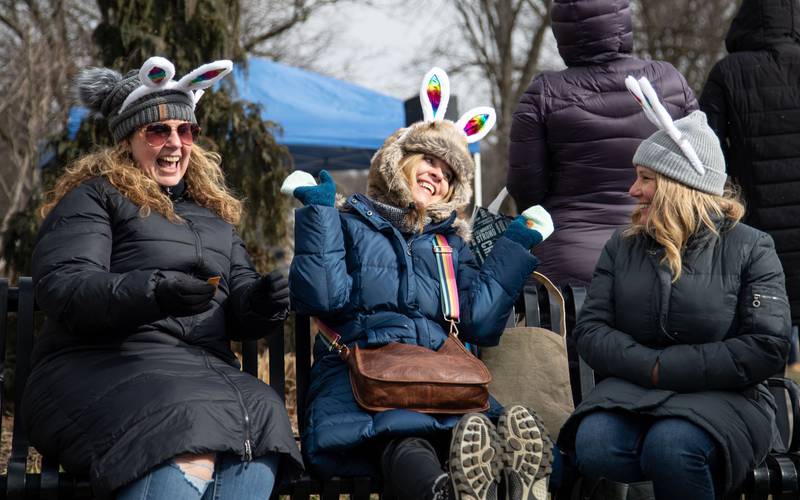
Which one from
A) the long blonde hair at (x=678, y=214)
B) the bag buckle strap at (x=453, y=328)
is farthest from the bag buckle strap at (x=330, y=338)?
the long blonde hair at (x=678, y=214)

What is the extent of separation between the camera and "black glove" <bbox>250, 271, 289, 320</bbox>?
3553 mm

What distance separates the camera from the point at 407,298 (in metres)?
3.88

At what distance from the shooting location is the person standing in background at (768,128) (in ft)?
17.6

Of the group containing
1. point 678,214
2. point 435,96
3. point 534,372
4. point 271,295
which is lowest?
point 534,372

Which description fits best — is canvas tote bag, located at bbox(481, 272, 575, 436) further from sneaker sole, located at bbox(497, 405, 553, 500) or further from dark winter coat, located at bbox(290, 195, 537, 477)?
sneaker sole, located at bbox(497, 405, 553, 500)

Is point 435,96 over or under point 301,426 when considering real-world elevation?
over

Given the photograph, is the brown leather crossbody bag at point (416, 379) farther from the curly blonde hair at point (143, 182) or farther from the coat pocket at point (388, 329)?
the curly blonde hair at point (143, 182)

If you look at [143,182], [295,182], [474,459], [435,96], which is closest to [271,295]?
[295,182]

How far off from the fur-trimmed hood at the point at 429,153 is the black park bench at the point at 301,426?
46cm

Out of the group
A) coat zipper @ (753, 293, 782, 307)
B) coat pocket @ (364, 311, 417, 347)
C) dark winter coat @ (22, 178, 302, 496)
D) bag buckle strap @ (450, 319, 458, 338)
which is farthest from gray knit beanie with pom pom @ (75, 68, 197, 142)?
coat zipper @ (753, 293, 782, 307)

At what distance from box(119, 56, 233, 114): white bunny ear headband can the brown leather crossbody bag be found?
1.05 meters

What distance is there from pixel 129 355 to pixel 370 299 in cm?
86

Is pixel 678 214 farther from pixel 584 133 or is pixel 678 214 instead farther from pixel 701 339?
pixel 584 133

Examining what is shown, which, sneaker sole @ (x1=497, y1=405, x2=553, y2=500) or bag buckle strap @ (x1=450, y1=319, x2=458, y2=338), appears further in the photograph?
bag buckle strap @ (x1=450, y1=319, x2=458, y2=338)
